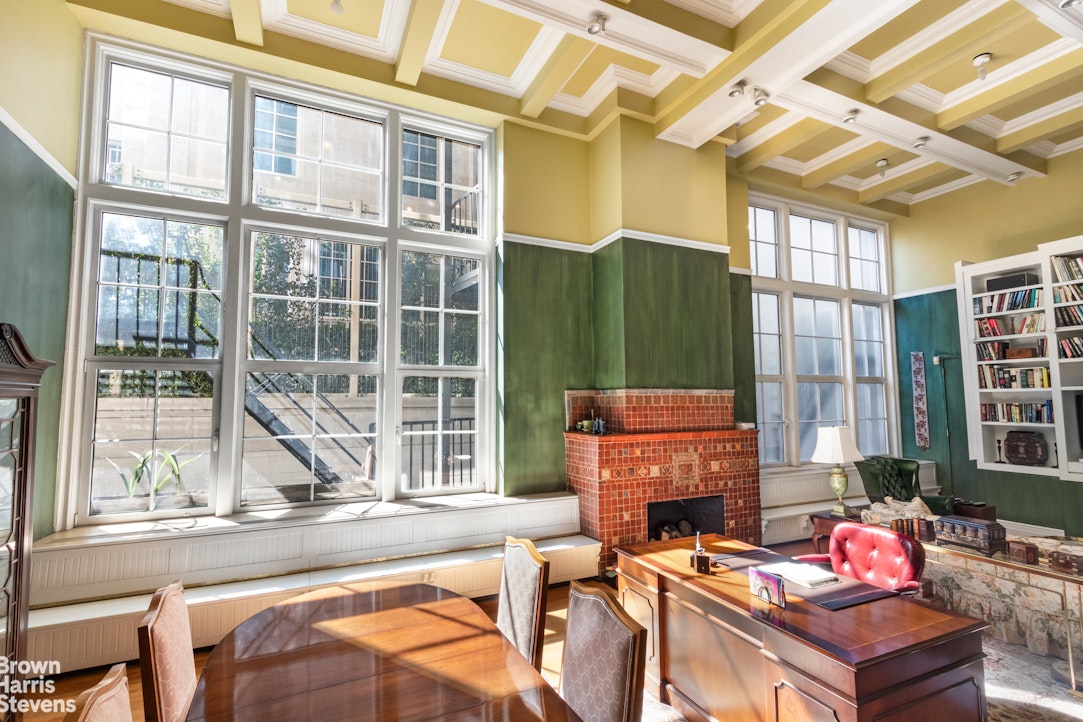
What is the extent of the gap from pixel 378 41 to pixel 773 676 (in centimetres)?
469

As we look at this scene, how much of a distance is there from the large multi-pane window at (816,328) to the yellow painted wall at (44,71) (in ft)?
19.7

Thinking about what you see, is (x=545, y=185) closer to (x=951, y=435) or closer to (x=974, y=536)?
(x=974, y=536)

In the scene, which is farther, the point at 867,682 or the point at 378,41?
the point at 378,41

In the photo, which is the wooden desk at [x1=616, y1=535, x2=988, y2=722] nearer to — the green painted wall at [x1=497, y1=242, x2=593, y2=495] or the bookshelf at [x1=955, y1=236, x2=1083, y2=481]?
the green painted wall at [x1=497, y1=242, x2=593, y2=495]

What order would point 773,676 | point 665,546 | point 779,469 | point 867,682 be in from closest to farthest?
point 867,682
point 773,676
point 665,546
point 779,469

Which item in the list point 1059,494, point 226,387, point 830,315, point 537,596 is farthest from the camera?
point 830,315

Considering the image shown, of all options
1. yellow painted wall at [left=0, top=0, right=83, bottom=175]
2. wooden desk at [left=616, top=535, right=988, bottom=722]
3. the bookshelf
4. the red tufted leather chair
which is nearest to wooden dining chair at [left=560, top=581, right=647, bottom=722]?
wooden desk at [left=616, top=535, right=988, bottom=722]

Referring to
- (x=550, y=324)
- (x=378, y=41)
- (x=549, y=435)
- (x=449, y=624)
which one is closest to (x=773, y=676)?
(x=449, y=624)

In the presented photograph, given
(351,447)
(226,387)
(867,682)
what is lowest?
(867,682)

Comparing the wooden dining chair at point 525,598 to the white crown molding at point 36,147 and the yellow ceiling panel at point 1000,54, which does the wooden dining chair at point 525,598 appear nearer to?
the white crown molding at point 36,147

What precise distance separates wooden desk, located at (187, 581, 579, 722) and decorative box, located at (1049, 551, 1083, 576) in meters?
3.07

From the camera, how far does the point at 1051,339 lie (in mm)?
4875

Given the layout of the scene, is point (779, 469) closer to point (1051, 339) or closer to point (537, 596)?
point (1051, 339)

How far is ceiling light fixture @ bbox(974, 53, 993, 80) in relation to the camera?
153 inches
